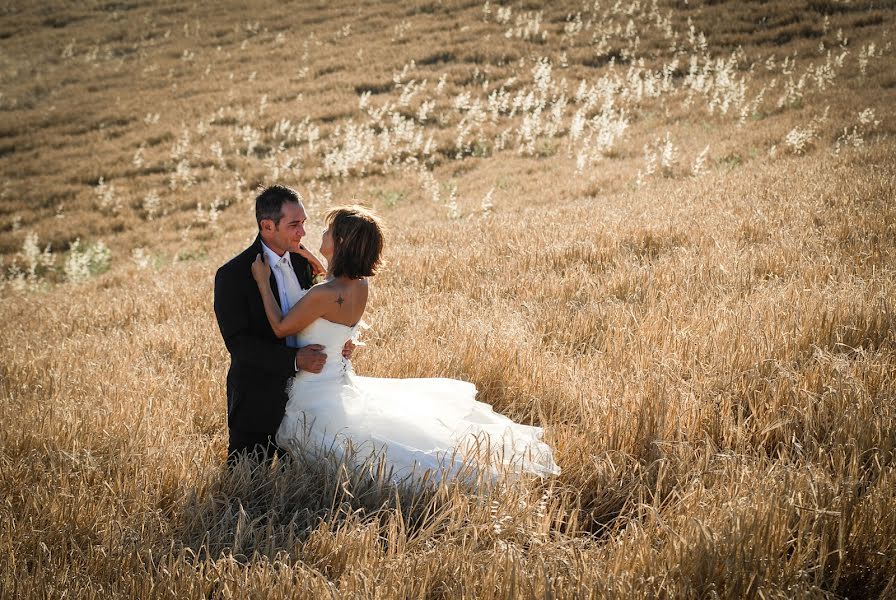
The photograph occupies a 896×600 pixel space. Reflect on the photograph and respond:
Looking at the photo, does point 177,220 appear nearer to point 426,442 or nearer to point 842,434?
point 426,442

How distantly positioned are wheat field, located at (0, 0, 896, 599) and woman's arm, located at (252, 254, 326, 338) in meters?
0.79

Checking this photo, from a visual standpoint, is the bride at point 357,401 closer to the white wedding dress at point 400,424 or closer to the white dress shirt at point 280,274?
the white wedding dress at point 400,424

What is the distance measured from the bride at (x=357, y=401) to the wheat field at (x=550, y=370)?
0.27m

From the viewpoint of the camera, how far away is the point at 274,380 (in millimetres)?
3537

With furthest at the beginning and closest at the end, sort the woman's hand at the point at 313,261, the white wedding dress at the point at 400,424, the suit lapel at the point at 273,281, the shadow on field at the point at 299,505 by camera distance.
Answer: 1. the woman's hand at the point at 313,261
2. the suit lapel at the point at 273,281
3. the white wedding dress at the point at 400,424
4. the shadow on field at the point at 299,505

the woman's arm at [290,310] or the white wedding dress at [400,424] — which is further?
the woman's arm at [290,310]

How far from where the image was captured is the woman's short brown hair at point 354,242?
3.55 meters

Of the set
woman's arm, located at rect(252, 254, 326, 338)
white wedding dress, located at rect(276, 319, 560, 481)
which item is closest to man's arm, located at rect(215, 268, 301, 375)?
woman's arm, located at rect(252, 254, 326, 338)

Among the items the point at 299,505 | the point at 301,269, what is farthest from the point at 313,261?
the point at 299,505

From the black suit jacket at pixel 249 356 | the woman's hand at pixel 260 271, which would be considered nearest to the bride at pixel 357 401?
the woman's hand at pixel 260 271

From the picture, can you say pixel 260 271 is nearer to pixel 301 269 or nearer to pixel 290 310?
pixel 290 310

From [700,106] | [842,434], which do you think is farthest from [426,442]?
[700,106]

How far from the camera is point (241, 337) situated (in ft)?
11.5

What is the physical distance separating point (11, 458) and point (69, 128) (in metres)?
27.9
